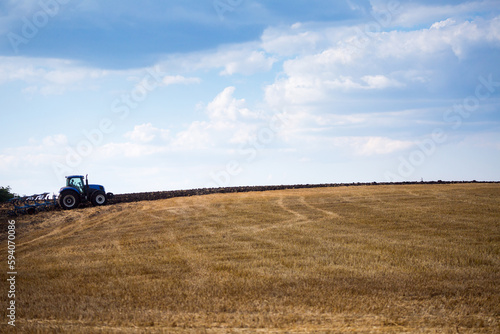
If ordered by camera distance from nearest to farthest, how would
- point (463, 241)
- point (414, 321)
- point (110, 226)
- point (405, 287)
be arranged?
point (414, 321) < point (405, 287) < point (463, 241) < point (110, 226)

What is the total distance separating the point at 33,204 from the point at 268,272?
2331cm

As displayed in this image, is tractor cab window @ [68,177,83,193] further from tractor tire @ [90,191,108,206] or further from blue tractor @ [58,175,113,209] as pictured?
tractor tire @ [90,191,108,206]

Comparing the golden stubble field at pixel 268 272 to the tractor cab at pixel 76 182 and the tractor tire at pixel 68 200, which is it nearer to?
the tractor tire at pixel 68 200

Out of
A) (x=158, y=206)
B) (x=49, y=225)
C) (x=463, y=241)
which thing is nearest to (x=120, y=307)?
(x=463, y=241)

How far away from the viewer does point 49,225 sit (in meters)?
23.1

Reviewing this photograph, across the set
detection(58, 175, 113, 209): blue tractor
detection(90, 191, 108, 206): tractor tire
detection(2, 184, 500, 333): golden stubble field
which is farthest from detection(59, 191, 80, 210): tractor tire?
detection(2, 184, 500, 333): golden stubble field

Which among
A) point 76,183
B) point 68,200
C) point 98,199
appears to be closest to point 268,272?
point 98,199

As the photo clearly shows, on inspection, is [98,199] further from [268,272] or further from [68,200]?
[268,272]

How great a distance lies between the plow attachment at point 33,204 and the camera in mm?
27927

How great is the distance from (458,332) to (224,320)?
14.8ft

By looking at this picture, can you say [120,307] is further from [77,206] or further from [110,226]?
[77,206]

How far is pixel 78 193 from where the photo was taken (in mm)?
30250

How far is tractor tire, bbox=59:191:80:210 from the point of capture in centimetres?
2947

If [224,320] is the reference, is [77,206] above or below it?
above
